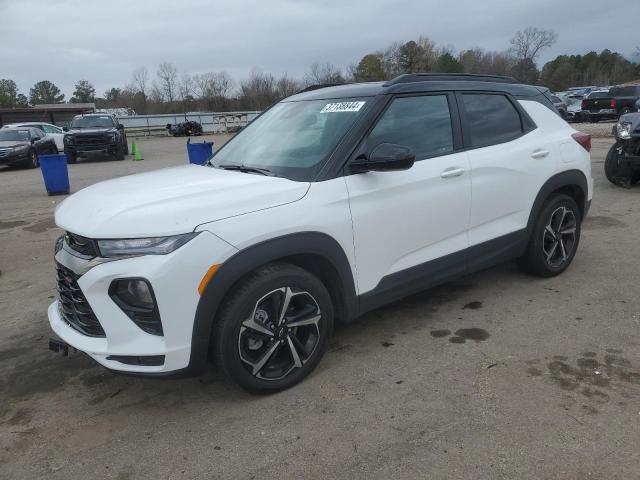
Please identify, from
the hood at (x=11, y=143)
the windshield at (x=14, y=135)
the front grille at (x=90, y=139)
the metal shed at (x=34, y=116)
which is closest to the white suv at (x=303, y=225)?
the hood at (x=11, y=143)

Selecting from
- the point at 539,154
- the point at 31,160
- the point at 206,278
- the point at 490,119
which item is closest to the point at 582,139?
the point at 539,154

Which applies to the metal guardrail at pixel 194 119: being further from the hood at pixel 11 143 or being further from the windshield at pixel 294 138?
the windshield at pixel 294 138

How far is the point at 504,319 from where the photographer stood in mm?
3977

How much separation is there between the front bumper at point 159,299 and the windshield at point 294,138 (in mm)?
873

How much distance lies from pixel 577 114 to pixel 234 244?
2928 cm

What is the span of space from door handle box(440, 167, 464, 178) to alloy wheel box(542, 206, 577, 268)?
4.25 feet

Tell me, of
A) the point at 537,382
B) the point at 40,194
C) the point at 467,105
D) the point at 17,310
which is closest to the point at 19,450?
the point at 17,310

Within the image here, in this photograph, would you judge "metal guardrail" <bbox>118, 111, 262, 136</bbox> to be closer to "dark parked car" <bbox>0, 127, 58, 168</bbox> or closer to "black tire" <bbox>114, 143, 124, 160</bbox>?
"black tire" <bbox>114, 143, 124, 160</bbox>

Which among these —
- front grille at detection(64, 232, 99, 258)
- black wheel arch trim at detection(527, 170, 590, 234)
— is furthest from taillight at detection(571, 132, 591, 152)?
front grille at detection(64, 232, 99, 258)

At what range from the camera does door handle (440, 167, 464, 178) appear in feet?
12.0

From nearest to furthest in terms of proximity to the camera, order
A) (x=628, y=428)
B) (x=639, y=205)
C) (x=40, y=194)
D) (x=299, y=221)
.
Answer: (x=628, y=428), (x=299, y=221), (x=639, y=205), (x=40, y=194)

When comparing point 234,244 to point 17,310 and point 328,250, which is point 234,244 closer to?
point 328,250

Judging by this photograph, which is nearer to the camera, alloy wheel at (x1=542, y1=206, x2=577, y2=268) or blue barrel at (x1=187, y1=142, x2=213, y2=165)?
alloy wheel at (x1=542, y1=206, x2=577, y2=268)

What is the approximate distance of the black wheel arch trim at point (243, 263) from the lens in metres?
2.68
